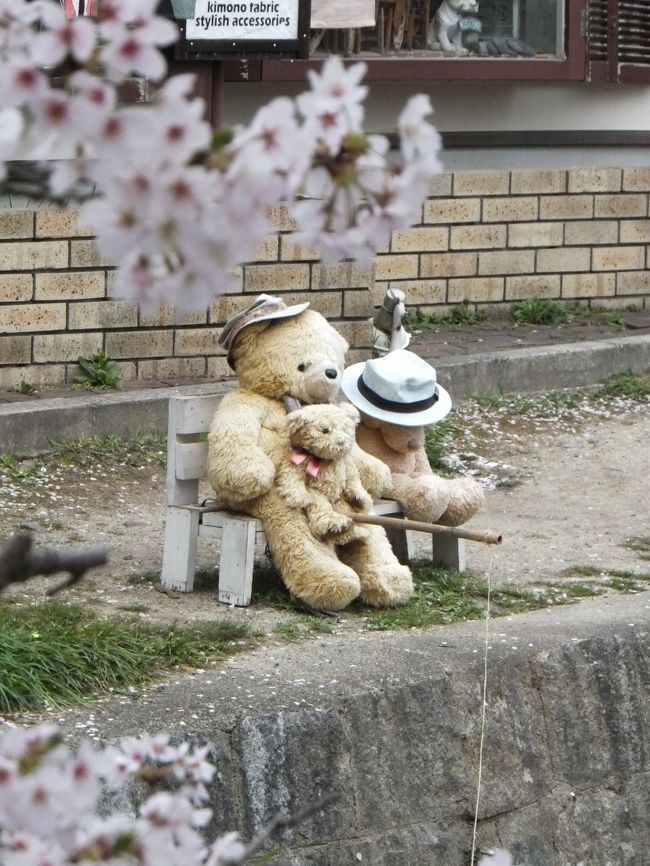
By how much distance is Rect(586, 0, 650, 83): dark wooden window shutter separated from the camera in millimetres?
9523

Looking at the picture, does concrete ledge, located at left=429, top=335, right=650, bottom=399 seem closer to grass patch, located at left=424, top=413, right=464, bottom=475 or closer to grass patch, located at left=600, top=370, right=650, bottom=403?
grass patch, located at left=600, top=370, right=650, bottom=403

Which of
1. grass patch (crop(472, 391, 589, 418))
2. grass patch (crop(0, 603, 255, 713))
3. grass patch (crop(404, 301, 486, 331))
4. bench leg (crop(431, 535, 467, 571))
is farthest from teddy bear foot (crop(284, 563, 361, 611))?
grass patch (crop(404, 301, 486, 331))

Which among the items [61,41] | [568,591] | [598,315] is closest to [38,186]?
[61,41]

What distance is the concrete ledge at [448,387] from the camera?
664cm

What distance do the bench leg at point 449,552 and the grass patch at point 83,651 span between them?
3.68 feet

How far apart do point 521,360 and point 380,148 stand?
7099mm

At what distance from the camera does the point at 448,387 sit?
797 centimetres

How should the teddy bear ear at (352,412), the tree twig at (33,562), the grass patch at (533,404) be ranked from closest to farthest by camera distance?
the tree twig at (33,562)
the teddy bear ear at (352,412)
the grass patch at (533,404)

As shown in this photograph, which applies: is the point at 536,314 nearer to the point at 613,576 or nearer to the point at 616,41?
the point at 616,41

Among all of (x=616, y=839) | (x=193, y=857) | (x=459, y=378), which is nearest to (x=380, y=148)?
(x=193, y=857)

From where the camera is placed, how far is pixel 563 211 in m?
9.61

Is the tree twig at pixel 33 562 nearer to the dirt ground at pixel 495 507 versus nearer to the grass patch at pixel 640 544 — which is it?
the dirt ground at pixel 495 507

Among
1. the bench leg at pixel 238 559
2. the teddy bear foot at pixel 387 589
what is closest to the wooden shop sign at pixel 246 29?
the bench leg at pixel 238 559

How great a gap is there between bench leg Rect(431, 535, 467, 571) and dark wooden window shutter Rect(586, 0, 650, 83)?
476 centimetres
